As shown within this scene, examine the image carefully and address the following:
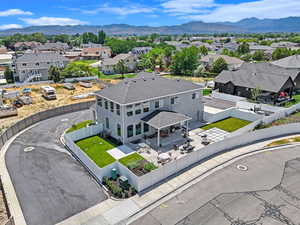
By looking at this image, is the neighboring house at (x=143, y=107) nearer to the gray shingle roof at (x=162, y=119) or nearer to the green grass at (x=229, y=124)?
the gray shingle roof at (x=162, y=119)

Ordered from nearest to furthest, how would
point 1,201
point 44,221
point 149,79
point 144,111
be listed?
point 44,221 → point 1,201 → point 144,111 → point 149,79

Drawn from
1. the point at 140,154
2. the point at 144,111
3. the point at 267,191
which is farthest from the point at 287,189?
the point at 144,111

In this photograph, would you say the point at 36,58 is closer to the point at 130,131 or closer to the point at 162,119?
the point at 130,131

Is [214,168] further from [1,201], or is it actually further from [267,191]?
[1,201]

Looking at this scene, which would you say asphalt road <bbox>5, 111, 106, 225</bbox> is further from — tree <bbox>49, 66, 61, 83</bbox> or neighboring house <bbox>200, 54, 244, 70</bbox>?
neighboring house <bbox>200, 54, 244, 70</bbox>

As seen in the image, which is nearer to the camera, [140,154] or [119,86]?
Result: [140,154]

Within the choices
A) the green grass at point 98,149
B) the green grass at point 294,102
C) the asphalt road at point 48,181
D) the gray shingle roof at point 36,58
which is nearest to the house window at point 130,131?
the green grass at point 98,149

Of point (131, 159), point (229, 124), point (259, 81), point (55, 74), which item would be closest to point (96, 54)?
point (55, 74)

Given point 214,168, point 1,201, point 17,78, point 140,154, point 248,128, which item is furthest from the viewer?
point 17,78
